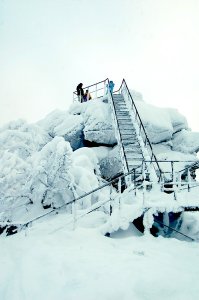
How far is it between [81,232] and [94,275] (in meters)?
2.94

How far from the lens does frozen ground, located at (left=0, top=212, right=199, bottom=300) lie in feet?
13.7

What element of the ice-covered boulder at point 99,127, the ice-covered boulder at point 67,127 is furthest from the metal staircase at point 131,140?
the ice-covered boulder at point 67,127

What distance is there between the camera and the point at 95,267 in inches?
200

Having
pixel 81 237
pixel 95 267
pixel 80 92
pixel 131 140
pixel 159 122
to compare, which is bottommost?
pixel 81 237

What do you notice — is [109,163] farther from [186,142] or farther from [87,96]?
[87,96]

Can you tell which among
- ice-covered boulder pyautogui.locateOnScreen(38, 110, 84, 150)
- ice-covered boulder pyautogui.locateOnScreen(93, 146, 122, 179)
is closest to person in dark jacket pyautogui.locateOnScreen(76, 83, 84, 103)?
ice-covered boulder pyautogui.locateOnScreen(38, 110, 84, 150)

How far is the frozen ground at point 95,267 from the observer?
417cm

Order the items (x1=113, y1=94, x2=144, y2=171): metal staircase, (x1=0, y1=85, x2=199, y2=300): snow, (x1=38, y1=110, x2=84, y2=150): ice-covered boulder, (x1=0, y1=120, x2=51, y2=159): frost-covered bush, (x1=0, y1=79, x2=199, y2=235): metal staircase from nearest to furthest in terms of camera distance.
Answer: (x1=0, y1=85, x2=199, y2=300): snow, (x1=0, y1=79, x2=199, y2=235): metal staircase, (x1=113, y1=94, x2=144, y2=171): metal staircase, (x1=0, y1=120, x2=51, y2=159): frost-covered bush, (x1=38, y1=110, x2=84, y2=150): ice-covered boulder

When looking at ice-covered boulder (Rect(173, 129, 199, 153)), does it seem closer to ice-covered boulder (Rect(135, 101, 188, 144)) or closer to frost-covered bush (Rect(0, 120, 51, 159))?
ice-covered boulder (Rect(135, 101, 188, 144))

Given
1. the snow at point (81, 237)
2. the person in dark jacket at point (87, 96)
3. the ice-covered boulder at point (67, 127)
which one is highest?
the person in dark jacket at point (87, 96)

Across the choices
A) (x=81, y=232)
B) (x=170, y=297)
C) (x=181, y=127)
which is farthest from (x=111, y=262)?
(x=181, y=127)

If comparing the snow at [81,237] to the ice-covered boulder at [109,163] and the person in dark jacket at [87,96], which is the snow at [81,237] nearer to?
the ice-covered boulder at [109,163]

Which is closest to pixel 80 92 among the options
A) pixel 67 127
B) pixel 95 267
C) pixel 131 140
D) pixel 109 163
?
pixel 67 127

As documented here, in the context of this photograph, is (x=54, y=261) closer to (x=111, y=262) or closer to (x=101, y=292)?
(x=111, y=262)
